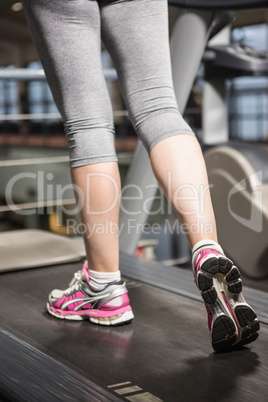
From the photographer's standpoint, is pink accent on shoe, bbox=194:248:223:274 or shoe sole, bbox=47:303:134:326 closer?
pink accent on shoe, bbox=194:248:223:274

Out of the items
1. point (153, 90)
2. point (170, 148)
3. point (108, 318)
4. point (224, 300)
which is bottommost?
point (108, 318)

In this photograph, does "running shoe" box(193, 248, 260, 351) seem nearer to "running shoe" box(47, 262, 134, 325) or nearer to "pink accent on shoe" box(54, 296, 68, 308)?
"running shoe" box(47, 262, 134, 325)

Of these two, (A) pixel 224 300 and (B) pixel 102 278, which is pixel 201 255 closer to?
(A) pixel 224 300

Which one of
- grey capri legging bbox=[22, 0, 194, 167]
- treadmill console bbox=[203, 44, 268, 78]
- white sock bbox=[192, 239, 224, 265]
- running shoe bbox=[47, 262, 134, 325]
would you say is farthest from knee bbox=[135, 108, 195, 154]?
treadmill console bbox=[203, 44, 268, 78]

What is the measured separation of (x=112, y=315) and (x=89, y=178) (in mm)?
312

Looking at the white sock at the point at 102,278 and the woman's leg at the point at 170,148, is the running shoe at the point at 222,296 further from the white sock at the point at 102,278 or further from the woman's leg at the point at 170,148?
the white sock at the point at 102,278

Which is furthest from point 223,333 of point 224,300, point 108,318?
point 108,318

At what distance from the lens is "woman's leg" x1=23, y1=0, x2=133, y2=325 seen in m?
1.07

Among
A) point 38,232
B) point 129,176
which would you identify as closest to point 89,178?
point 129,176

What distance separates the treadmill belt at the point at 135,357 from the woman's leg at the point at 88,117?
0.34 feet

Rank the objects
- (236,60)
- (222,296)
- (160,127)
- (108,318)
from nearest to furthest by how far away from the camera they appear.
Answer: (222,296) < (160,127) < (108,318) < (236,60)

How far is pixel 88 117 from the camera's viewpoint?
1.11 meters

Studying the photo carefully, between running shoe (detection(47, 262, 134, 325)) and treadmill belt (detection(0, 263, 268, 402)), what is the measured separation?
2 cm

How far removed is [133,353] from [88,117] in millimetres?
484
